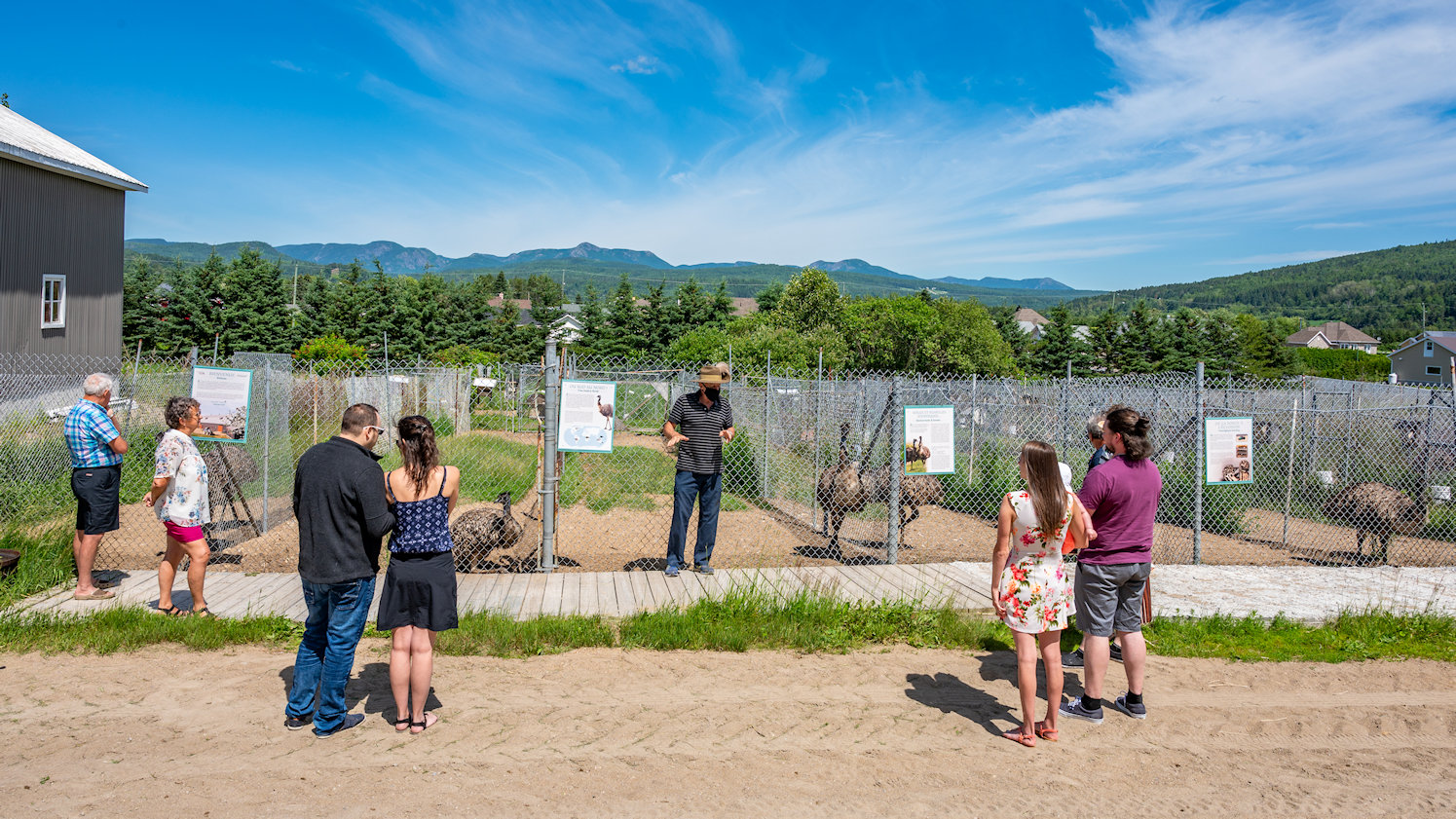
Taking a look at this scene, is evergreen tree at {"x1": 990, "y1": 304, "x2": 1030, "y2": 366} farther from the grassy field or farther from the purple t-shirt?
the purple t-shirt

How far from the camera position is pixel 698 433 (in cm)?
671

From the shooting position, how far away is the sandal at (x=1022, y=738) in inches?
162

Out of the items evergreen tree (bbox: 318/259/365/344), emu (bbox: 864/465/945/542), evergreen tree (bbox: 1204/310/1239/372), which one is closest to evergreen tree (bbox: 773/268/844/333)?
evergreen tree (bbox: 1204/310/1239/372)

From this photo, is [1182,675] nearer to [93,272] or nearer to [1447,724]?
[1447,724]

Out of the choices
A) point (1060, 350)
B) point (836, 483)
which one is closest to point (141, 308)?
point (836, 483)

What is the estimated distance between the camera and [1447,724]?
15.0 feet

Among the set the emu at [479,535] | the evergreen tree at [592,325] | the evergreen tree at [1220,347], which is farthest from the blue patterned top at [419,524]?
the evergreen tree at [1220,347]

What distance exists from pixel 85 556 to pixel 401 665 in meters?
3.59

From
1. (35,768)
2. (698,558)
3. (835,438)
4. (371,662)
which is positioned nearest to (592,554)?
(698,558)

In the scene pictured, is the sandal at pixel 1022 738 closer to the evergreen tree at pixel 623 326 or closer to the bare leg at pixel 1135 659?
the bare leg at pixel 1135 659

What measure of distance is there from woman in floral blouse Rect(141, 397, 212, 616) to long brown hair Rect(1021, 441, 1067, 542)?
532 cm

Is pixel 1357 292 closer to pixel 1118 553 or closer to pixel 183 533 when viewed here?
pixel 1118 553

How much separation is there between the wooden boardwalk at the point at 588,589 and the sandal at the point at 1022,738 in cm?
190

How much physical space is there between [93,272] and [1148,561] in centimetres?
2434
